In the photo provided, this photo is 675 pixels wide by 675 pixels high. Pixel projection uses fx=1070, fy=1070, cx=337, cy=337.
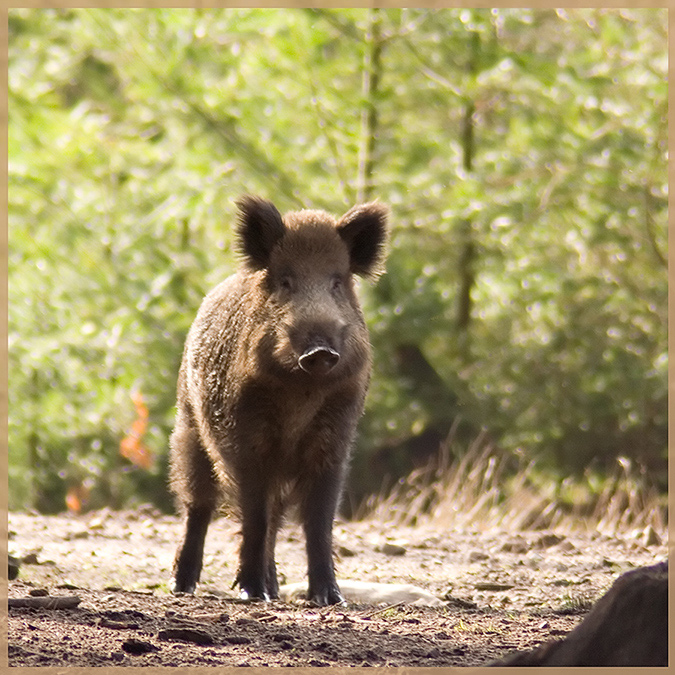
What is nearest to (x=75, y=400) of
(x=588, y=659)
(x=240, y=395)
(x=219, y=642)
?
(x=240, y=395)

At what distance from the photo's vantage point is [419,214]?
14.1 metres

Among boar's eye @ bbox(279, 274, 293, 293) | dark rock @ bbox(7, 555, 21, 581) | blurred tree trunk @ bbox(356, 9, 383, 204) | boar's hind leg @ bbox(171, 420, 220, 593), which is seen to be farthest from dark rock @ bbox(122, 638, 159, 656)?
blurred tree trunk @ bbox(356, 9, 383, 204)

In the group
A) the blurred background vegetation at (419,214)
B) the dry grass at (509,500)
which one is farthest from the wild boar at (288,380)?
the blurred background vegetation at (419,214)

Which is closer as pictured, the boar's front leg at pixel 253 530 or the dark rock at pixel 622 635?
the dark rock at pixel 622 635

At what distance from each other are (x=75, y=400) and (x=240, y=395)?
10.7 meters

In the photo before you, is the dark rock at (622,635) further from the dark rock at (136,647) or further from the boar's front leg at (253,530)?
the boar's front leg at (253,530)

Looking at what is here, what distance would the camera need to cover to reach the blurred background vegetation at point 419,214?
1335 cm

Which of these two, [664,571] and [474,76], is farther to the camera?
[474,76]

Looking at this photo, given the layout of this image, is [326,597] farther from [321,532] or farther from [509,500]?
[509,500]

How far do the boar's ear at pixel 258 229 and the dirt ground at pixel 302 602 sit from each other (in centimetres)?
164

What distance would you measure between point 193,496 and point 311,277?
5.68ft

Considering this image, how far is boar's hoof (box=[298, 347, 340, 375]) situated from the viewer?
203 inches

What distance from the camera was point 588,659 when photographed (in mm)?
3338

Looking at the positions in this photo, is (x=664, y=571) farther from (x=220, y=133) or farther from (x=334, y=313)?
(x=220, y=133)
